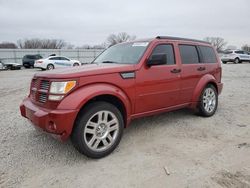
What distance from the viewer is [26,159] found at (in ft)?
11.9

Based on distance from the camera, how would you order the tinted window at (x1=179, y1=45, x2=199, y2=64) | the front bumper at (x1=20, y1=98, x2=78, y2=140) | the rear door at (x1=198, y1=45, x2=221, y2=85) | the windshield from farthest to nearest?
the rear door at (x1=198, y1=45, x2=221, y2=85)
the tinted window at (x1=179, y1=45, x2=199, y2=64)
the windshield
the front bumper at (x1=20, y1=98, x2=78, y2=140)

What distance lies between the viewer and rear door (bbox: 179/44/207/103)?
5020mm

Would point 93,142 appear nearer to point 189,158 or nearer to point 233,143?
point 189,158

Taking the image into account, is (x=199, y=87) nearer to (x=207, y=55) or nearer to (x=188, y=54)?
(x=188, y=54)

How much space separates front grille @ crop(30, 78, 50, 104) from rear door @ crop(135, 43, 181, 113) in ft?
4.74

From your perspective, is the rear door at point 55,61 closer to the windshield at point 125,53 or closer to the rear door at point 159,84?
the windshield at point 125,53

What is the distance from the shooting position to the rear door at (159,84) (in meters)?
4.20

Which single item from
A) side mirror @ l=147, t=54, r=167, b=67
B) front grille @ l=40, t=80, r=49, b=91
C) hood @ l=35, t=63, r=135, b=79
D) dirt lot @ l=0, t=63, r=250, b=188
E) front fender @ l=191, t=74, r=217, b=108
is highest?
side mirror @ l=147, t=54, r=167, b=67

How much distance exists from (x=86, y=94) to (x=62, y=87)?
1.11 feet

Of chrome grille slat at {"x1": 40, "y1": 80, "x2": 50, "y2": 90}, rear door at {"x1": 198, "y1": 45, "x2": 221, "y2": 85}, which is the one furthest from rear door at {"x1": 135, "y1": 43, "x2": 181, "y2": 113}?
chrome grille slat at {"x1": 40, "y1": 80, "x2": 50, "y2": 90}

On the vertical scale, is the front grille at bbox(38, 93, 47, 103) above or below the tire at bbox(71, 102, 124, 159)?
above

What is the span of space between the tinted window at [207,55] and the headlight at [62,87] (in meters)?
3.44

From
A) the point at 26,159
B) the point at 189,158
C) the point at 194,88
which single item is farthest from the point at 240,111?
the point at 26,159

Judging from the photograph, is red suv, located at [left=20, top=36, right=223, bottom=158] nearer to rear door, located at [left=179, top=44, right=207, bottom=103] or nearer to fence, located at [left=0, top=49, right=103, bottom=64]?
rear door, located at [left=179, top=44, right=207, bottom=103]
